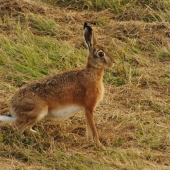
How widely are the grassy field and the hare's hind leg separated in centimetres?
13

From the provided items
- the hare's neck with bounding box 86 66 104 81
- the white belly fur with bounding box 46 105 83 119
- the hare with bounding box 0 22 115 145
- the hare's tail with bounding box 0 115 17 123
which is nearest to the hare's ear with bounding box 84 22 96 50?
the hare with bounding box 0 22 115 145

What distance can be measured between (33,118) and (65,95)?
0.58m

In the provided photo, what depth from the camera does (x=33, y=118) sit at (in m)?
6.05

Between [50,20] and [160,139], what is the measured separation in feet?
14.8

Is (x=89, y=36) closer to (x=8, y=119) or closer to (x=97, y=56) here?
(x=97, y=56)

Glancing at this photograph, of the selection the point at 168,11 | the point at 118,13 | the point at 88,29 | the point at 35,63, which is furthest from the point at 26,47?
the point at 168,11

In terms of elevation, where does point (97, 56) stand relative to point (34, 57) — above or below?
above

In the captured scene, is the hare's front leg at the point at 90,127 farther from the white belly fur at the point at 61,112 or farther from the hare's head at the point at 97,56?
the hare's head at the point at 97,56

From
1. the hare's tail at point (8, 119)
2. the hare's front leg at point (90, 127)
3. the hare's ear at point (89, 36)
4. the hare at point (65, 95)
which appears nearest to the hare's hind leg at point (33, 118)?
the hare at point (65, 95)

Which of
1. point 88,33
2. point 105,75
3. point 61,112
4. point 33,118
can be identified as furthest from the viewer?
point 105,75

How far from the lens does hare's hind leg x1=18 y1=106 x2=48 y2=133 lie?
237 inches

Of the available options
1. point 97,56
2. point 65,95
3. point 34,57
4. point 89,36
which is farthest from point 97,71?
point 34,57

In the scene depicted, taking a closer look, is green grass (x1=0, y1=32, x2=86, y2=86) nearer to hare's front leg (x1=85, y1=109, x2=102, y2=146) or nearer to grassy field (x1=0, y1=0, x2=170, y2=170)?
grassy field (x1=0, y1=0, x2=170, y2=170)

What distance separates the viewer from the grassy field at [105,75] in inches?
225
